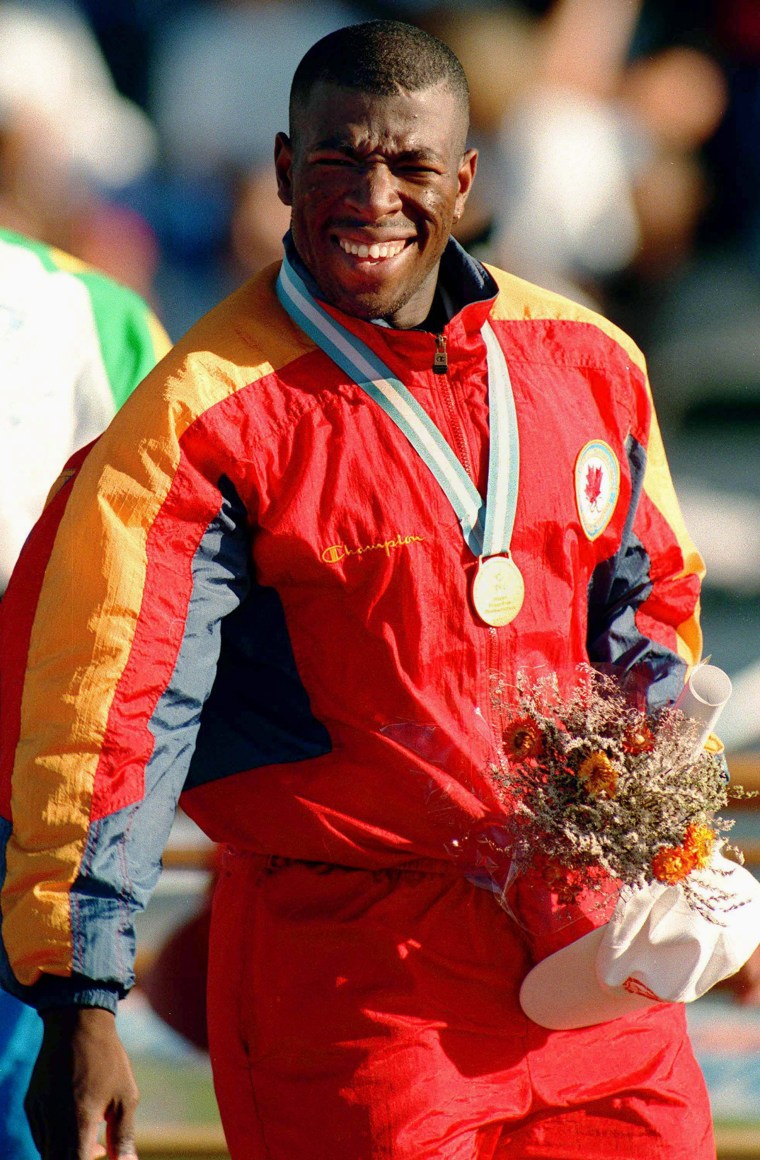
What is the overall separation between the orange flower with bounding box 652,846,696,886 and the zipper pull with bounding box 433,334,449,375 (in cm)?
70

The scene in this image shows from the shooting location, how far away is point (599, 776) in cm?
190

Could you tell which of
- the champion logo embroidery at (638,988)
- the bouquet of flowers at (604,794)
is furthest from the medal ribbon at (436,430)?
the champion logo embroidery at (638,988)

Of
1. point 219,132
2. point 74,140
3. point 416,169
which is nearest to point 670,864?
point 416,169

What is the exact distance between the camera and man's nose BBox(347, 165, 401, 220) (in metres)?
2.10

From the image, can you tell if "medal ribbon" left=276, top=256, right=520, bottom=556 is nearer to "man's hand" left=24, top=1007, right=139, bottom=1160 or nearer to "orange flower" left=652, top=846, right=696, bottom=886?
"orange flower" left=652, top=846, right=696, bottom=886

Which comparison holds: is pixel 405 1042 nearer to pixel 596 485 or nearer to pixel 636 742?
pixel 636 742

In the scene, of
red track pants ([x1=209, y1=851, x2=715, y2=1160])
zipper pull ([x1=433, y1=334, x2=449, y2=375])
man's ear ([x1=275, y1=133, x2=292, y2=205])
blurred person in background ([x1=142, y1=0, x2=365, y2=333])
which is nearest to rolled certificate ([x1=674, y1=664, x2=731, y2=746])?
red track pants ([x1=209, y1=851, x2=715, y2=1160])

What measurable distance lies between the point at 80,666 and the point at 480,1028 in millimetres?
684

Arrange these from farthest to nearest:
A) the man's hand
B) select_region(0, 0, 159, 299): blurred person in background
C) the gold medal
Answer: select_region(0, 0, 159, 299): blurred person in background
the gold medal
the man's hand

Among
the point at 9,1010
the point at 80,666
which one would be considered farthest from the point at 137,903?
the point at 9,1010

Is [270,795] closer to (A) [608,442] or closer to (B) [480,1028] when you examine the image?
(B) [480,1028]

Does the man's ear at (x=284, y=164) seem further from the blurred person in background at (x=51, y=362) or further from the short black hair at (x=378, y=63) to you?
the blurred person in background at (x=51, y=362)

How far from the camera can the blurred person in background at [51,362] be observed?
2.69 m

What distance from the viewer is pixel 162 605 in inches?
77.8
